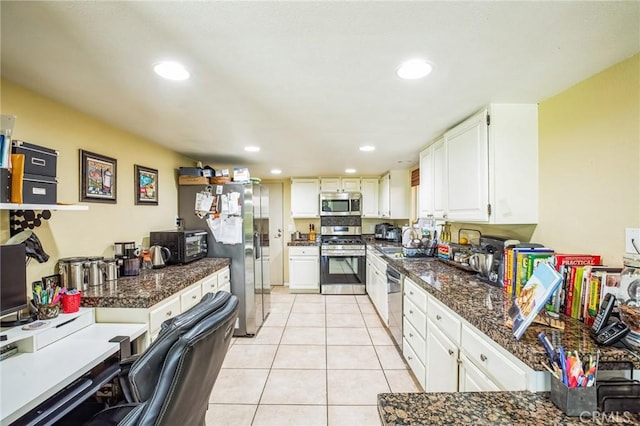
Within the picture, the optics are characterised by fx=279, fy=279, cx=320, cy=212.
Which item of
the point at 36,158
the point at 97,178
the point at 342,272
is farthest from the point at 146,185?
the point at 342,272

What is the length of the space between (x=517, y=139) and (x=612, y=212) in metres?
0.70

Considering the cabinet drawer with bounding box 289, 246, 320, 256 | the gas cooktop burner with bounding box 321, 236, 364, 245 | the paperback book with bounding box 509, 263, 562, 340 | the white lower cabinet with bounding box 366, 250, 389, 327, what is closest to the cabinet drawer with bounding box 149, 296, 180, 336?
the paperback book with bounding box 509, 263, 562, 340

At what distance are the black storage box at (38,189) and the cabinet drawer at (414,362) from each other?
2.65 meters

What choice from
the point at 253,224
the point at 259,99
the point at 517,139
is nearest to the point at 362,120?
the point at 259,99

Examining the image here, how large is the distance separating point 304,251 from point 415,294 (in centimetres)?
290

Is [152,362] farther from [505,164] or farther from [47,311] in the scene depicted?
[505,164]

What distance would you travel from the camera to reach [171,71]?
4.70ft

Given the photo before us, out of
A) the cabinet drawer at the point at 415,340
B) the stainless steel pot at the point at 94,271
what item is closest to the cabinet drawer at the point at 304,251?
the cabinet drawer at the point at 415,340

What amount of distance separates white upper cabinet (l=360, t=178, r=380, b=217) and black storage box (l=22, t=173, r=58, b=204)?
4.31 meters

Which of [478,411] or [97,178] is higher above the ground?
[97,178]

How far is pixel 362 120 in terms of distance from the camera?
7.31 feet

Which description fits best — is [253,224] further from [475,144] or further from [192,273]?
[475,144]

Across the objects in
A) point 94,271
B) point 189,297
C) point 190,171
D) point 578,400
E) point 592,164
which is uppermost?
point 190,171

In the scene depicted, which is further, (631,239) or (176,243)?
(176,243)
